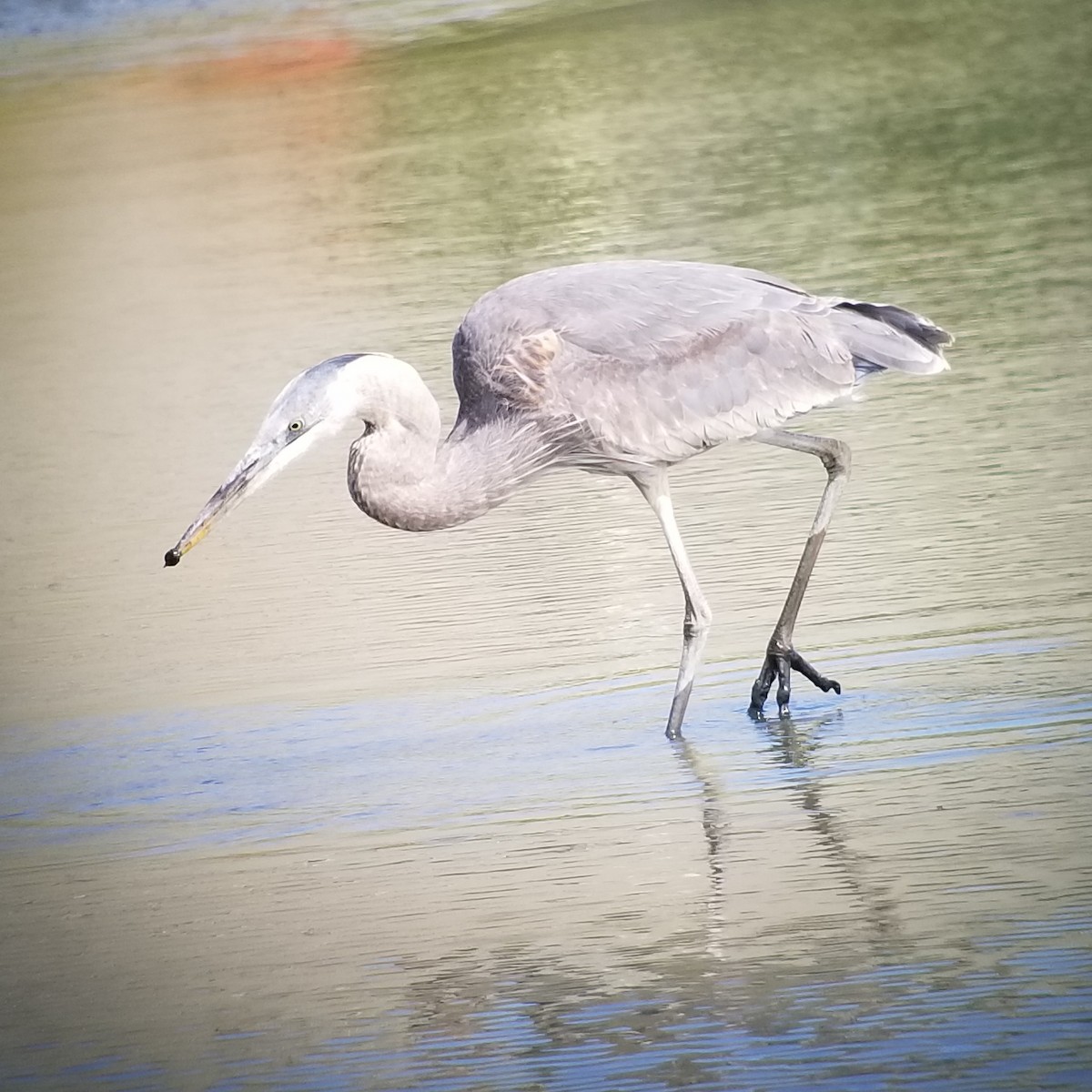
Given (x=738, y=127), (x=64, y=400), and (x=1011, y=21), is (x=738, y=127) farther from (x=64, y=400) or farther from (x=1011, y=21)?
(x=64, y=400)

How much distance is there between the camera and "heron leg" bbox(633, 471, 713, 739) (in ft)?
22.5

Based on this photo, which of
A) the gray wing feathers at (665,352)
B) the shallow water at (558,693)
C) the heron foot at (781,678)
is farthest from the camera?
the gray wing feathers at (665,352)

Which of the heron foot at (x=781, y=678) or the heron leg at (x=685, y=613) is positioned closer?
the heron leg at (x=685, y=613)

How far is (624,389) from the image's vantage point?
7215 millimetres

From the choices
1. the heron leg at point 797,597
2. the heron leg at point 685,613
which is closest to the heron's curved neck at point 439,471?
the heron leg at point 685,613

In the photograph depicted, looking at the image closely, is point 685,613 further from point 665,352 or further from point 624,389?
point 665,352

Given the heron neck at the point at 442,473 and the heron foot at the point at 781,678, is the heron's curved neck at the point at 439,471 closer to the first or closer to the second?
the heron neck at the point at 442,473

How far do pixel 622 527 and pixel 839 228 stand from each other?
4345 mm

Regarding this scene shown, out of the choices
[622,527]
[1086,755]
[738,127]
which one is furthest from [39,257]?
[1086,755]

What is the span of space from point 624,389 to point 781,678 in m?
0.95

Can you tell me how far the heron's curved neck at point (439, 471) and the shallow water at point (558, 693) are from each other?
0.58m

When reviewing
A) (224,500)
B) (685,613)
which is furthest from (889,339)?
(224,500)

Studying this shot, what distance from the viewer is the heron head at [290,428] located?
662 cm

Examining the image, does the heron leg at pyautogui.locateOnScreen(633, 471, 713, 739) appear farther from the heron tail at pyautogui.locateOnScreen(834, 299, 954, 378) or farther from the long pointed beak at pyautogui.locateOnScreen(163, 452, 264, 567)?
the long pointed beak at pyautogui.locateOnScreen(163, 452, 264, 567)
